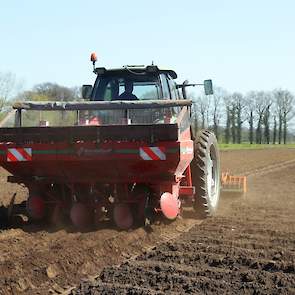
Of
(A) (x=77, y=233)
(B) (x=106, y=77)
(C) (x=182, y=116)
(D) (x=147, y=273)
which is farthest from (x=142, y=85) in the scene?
(D) (x=147, y=273)

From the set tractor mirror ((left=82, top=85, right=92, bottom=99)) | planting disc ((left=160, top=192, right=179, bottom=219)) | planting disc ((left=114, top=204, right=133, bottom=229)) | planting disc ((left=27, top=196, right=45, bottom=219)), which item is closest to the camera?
planting disc ((left=160, top=192, right=179, bottom=219))

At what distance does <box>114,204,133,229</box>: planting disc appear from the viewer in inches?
293

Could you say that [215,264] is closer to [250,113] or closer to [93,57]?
[93,57]

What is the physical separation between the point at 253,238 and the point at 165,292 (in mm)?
2520

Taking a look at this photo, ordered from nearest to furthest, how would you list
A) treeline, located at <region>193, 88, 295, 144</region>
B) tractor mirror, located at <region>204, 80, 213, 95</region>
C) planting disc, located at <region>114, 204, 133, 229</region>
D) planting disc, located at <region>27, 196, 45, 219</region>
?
planting disc, located at <region>114, 204, 133, 229</region>
planting disc, located at <region>27, 196, 45, 219</region>
tractor mirror, located at <region>204, 80, 213, 95</region>
treeline, located at <region>193, 88, 295, 144</region>

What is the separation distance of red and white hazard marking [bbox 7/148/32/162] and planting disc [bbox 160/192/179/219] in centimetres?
191

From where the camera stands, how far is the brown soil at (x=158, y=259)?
16.0 feet

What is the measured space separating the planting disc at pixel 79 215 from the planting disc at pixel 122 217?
0.50 metres

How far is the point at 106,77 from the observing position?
902 centimetres

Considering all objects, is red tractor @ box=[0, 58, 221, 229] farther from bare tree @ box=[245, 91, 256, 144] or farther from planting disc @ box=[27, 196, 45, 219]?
bare tree @ box=[245, 91, 256, 144]

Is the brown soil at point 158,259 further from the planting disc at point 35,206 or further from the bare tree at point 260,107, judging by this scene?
the bare tree at point 260,107

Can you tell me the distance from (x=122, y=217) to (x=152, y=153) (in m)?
1.05

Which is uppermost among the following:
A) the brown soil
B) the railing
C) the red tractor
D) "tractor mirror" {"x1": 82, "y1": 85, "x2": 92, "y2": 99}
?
"tractor mirror" {"x1": 82, "y1": 85, "x2": 92, "y2": 99}

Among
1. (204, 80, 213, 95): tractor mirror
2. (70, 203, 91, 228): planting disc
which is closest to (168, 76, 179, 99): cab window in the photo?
(204, 80, 213, 95): tractor mirror
